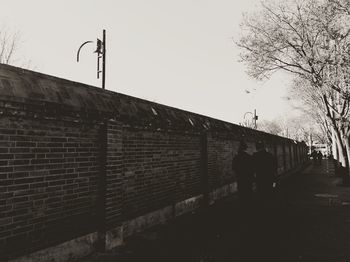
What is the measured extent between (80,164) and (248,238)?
3.59 meters

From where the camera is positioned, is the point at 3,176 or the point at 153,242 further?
the point at 153,242

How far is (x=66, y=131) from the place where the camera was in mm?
4859

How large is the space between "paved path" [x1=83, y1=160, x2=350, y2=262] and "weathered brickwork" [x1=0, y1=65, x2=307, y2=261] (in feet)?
1.88

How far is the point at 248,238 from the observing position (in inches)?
245

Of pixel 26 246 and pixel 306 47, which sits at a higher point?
pixel 306 47

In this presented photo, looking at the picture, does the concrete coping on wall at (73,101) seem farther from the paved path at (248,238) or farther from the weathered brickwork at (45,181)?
the paved path at (248,238)

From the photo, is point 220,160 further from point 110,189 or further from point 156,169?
point 110,189

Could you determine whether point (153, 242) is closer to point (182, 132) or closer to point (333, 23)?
point (182, 132)

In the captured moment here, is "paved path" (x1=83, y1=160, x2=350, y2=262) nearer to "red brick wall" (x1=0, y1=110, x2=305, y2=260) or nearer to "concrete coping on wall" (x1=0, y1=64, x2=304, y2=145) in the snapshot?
"red brick wall" (x1=0, y1=110, x2=305, y2=260)

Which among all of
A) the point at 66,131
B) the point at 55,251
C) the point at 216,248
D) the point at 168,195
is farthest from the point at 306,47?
the point at 55,251

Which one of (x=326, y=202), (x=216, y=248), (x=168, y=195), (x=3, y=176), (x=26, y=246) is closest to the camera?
(x=3, y=176)

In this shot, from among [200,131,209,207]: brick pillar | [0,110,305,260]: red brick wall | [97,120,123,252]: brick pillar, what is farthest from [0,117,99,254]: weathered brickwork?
[200,131,209,207]: brick pillar

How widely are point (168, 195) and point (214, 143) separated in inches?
149

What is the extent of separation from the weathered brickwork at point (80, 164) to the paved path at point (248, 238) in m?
0.57
